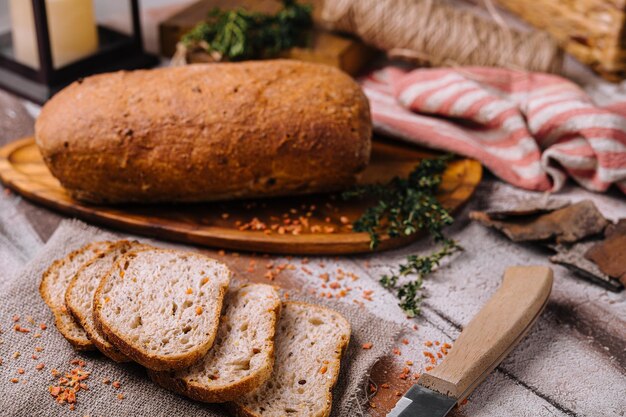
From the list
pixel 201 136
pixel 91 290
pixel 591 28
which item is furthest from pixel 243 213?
pixel 591 28

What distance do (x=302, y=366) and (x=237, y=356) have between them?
0.69 ft

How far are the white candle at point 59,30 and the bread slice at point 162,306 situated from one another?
5.29 feet

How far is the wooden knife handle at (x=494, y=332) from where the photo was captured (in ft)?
7.53

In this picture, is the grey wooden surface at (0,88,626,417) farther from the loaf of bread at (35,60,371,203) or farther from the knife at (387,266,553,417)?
the loaf of bread at (35,60,371,203)

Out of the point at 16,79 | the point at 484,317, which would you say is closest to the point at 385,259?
the point at 484,317

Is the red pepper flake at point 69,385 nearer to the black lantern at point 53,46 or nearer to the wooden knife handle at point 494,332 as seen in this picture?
the wooden knife handle at point 494,332

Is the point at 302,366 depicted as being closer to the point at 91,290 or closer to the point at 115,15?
the point at 91,290

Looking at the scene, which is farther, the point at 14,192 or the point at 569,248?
the point at 14,192

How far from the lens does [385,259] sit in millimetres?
3070

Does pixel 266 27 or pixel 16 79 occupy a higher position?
pixel 266 27

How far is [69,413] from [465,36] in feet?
9.45

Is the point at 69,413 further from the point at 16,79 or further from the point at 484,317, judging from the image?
the point at 16,79

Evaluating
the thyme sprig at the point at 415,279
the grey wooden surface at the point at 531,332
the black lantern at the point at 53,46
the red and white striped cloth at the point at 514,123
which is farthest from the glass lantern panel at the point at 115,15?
the thyme sprig at the point at 415,279

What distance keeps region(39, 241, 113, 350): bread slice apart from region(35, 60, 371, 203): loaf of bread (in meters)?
0.37
